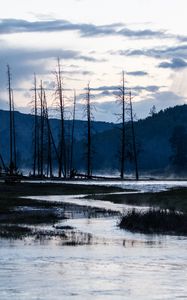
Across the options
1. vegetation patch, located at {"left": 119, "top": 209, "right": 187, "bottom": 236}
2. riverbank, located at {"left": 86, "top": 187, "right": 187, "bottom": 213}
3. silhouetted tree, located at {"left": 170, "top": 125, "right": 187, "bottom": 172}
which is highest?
silhouetted tree, located at {"left": 170, "top": 125, "right": 187, "bottom": 172}

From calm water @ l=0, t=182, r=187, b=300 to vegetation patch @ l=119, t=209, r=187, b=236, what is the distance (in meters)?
1.87

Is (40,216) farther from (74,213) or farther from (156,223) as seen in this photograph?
(156,223)

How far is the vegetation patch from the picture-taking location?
32281 millimetres

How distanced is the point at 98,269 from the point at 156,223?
11.7 m

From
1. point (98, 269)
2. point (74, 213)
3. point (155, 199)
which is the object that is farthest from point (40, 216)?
point (98, 269)

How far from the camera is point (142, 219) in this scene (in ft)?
110

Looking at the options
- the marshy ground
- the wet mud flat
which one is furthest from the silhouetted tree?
the wet mud flat

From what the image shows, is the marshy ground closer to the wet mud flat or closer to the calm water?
the wet mud flat

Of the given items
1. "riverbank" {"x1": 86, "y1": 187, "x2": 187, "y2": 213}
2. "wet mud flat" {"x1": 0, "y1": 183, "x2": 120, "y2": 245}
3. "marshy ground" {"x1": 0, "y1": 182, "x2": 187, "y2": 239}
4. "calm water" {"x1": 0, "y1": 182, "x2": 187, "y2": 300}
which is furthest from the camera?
"riverbank" {"x1": 86, "y1": 187, "x2": 187, "y2": 213}

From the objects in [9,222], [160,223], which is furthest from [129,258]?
[9,222]

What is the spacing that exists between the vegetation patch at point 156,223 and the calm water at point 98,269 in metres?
1.87

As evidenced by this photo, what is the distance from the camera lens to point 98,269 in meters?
21.7

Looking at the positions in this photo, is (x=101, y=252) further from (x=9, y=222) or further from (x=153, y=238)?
(x=9, y=222)

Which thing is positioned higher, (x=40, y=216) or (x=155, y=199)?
(x=155, y=199)
